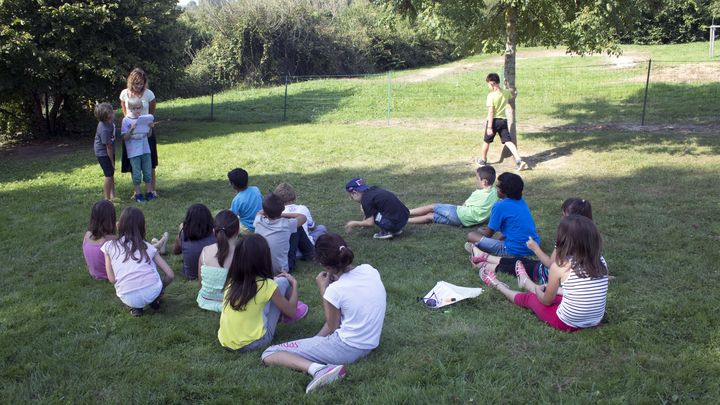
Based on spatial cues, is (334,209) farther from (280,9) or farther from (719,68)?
(280,9)

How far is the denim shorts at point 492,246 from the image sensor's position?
5.80 m

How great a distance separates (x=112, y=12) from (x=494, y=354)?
39.9 ft

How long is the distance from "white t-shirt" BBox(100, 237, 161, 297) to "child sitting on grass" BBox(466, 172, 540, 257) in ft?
10.6

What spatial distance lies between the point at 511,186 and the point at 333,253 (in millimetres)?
2751

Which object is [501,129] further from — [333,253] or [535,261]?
[333,253]

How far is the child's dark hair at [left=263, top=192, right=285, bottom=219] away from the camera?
208 inches

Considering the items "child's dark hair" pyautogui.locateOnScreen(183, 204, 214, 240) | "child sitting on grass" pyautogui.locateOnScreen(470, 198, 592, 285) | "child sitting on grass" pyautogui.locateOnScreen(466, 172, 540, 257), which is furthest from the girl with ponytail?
"child sitting on grass" pyautogui.locateOnScreen(466, 172, 540, 257)

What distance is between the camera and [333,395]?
134 inches

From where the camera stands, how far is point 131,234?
4512 mm

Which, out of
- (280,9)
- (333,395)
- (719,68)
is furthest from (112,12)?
(719,68)

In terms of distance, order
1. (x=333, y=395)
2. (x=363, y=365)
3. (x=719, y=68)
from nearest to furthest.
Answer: (x=333, y=395), (x=363, y=365), (x=719, y=68)

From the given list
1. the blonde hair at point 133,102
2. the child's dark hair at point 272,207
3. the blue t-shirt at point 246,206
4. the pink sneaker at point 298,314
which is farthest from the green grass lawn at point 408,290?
the blonde hair at point 133,102

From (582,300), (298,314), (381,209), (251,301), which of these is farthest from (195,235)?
(582,300)

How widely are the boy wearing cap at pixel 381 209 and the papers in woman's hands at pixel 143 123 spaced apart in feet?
11.2
